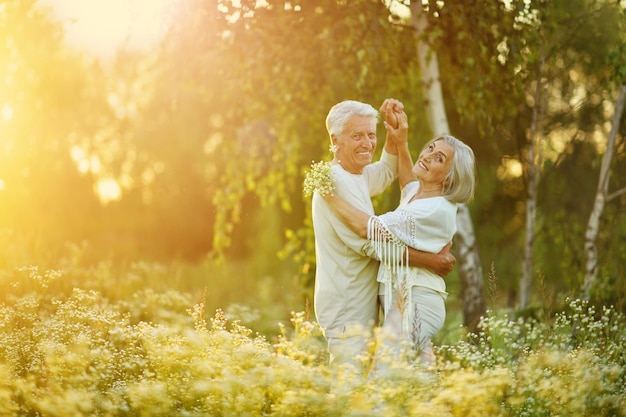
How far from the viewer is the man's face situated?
476cm

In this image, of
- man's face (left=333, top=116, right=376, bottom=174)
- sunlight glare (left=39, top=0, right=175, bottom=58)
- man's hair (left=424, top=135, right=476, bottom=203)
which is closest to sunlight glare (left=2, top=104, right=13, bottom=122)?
sunlight glare (left=39, top=0, right=175, bottom=58)

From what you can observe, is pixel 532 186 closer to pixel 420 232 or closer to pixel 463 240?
pixel 463 240

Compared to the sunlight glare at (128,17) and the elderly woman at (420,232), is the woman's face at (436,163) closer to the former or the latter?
the elderly woman at (420,232)

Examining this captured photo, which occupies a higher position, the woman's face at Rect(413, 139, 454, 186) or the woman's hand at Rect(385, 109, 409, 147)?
the woman's hand at Rect(385, 109, 409, 147)

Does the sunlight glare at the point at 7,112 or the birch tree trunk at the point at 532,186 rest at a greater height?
the sunlight glare at the point at 7,112

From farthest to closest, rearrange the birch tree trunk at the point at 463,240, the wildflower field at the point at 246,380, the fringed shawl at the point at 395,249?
the birch tree trunk at the point at 463,240, the fringed shawl at the point at 395,249, the wildflower field at the point at 246,380

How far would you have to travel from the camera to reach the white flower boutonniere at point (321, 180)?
15.1ft

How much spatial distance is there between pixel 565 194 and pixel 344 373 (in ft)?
24.5

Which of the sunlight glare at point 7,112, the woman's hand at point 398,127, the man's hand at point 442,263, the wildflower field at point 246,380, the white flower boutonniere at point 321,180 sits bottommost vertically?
the wildflower field at point 246,380

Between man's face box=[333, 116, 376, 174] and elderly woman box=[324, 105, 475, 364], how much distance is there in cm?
28

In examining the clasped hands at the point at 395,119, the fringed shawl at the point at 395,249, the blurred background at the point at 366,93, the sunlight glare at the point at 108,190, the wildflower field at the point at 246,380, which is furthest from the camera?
the sunlight glare at the point at 108,190

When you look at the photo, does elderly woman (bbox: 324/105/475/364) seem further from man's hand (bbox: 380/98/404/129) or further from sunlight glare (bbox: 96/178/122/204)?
sunlight glare (bbox: 96/178/122/204)

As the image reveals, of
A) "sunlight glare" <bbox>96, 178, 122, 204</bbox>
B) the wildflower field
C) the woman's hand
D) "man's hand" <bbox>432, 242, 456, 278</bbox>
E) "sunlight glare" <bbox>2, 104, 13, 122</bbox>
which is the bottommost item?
the wildflower field

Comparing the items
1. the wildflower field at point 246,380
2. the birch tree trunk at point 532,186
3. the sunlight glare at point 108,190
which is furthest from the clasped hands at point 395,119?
the sunlight glare at point 108,190
